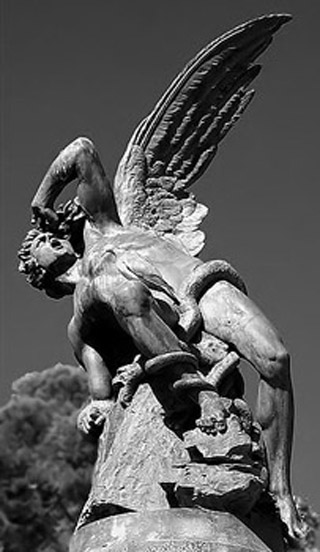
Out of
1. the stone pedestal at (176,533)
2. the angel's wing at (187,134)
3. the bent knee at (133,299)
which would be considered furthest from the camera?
the angel's wing at (187,134)

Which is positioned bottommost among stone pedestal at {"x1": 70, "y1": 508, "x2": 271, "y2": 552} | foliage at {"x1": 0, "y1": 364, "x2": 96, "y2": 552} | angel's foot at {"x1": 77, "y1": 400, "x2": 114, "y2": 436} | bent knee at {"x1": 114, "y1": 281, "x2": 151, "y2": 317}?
foliage at {"x1": 0, "y1": 364, "x2": 96, "y2": 552}

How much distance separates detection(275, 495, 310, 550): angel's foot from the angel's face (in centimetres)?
136

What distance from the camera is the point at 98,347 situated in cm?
440

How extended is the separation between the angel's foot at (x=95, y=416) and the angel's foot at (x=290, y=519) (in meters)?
0.76

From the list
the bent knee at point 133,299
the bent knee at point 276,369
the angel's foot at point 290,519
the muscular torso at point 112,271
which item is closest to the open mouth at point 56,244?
the muscular torso at point 112,271

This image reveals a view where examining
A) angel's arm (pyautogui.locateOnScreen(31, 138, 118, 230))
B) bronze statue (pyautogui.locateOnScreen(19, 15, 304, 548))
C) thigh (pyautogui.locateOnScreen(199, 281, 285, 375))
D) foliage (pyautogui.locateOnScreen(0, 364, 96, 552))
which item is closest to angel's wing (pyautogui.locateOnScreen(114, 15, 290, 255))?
bronze statue (pyautogui.locateOnScreen(19, 15, 304, 548))

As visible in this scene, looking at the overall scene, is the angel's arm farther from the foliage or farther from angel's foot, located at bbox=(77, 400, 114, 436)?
the foliage

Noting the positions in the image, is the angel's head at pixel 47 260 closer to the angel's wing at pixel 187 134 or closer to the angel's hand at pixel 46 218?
the angel's hand at pixel 46 218

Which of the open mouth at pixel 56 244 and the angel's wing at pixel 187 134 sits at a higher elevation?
the angel's wing at pixel 187 134

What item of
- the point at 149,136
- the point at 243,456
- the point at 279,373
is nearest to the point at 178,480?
the point at 243,456

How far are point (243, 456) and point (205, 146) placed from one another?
1842 millimetres

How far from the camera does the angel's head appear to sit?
4.54m

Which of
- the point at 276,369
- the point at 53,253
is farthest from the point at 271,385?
the point at 53,253

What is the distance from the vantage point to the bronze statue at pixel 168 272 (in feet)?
12.9
